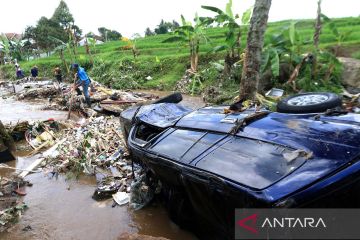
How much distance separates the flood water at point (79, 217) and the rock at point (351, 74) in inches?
386

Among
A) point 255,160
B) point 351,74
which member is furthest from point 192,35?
point 255,160

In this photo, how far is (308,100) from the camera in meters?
4.20

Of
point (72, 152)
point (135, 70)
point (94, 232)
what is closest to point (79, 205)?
point (94, 232)

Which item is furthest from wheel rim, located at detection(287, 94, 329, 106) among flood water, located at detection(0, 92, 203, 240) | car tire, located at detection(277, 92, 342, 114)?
flood water, located at detection(0, 92, 203, 240)

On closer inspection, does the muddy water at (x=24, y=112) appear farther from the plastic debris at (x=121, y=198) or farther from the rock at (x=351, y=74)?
the rock at (x=351, y=74)

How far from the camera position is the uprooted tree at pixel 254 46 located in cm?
716

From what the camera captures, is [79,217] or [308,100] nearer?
[308,100]

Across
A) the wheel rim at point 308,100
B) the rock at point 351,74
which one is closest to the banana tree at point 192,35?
the rock at point 351,74

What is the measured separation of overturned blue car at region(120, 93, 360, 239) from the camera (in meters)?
2.63

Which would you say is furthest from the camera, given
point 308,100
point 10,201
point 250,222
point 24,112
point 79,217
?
point 24,112

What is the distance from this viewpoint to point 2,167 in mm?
7977

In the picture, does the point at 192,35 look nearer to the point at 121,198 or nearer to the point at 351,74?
the point at 351,74

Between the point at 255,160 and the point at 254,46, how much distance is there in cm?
485

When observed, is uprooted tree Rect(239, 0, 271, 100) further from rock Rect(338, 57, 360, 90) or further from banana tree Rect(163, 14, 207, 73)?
banana tree Rect(163, 14, 207, 73)
